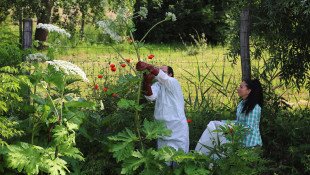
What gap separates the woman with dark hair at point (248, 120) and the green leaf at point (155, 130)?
64cm

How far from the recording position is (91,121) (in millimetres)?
6430

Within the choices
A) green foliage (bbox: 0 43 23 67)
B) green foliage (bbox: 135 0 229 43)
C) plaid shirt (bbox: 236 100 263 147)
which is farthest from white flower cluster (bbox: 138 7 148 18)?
green foliage (bbox: 135 0 229 43)

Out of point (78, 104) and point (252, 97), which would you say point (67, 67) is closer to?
point (78, 104)

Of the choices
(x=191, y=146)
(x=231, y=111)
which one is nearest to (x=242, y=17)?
(x=231, y=111)

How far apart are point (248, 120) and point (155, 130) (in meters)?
1.34

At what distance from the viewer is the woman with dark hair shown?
20.1 feet

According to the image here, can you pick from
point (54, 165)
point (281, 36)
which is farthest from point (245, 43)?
point (54, 165)

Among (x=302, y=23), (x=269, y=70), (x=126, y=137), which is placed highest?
(x=302, y=23)

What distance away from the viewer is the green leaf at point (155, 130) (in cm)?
545

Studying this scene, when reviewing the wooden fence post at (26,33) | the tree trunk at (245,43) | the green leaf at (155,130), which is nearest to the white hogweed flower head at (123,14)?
the green leaf at (155,130)

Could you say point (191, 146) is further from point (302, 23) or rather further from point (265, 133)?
point (302, 23)

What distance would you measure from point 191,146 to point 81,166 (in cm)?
143

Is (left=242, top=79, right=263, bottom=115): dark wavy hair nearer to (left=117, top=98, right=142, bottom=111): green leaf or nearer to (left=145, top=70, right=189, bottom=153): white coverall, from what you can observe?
(left=145, top=70, right=189, bottom=153): white coverall

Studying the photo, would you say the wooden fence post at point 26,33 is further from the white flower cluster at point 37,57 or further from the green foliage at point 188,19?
the green foliage at point 188,19
